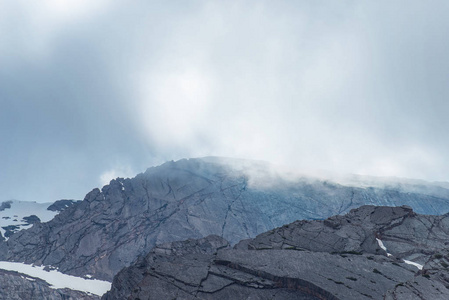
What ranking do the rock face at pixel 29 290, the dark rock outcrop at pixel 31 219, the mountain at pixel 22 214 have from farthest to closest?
the dark rock outcrop at pixel 31 219 < the mountain at pixel 22 214 < the rock face at pixel 29 290

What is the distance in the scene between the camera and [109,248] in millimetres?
129000

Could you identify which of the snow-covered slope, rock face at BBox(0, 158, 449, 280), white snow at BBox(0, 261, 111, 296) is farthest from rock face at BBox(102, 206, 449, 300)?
the snow-covered slope

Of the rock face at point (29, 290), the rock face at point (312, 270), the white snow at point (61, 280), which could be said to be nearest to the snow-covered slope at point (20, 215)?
the white snow at point (61, 280)

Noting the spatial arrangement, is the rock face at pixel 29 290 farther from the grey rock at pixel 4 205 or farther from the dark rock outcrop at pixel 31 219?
the grey rock at pixel 4 205

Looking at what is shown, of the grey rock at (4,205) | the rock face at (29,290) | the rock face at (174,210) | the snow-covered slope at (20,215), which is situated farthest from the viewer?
the grey rock at (4,205)

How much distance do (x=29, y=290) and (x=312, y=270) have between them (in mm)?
92675

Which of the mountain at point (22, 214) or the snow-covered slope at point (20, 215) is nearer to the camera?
the snow-covered slope at point (20, 215)

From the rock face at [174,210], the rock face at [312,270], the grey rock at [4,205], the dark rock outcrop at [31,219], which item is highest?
the grey rock at [4,205]

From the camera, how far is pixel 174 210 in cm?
14475

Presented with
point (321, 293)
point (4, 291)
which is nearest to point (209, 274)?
point (321, 293)

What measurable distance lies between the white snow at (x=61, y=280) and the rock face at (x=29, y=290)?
4062 millimetres

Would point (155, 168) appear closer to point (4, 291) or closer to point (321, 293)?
point (4, 291)

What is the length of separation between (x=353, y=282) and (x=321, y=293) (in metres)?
4.19

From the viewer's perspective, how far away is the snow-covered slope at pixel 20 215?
163150 mm
